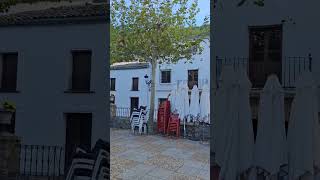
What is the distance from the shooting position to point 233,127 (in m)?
1.57

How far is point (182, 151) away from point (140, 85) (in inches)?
13.8

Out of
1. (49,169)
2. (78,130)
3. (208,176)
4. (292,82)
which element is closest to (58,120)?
(78,130)

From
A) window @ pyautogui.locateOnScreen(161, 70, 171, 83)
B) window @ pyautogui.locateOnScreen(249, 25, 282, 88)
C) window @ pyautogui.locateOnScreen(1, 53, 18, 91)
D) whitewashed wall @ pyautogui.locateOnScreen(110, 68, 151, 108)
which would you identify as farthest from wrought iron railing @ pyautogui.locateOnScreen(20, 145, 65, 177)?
window @ pyautogui.locateOnScreen(249, 25, 282, 88)

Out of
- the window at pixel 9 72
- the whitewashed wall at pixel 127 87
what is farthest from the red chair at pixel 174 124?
the window at pixel 9 72

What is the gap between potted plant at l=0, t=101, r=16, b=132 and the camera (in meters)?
1.89

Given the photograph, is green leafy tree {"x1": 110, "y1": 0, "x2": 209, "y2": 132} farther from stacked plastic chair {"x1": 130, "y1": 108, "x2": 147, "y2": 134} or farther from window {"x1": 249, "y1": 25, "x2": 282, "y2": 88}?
window {"x1": 249, "y1": 25, "x2": 282, "y2": 88}

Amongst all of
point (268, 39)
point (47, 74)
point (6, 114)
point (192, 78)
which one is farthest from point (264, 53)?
point (6, 114)

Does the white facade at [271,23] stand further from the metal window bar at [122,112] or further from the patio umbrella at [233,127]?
the metal window bar at [122,112]

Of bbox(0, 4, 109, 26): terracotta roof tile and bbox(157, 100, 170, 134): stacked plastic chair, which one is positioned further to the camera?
bbox(0, 4, 109, 26): terracotta roof tile

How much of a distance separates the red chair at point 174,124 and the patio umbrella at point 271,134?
341 millimetres

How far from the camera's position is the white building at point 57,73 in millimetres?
1733

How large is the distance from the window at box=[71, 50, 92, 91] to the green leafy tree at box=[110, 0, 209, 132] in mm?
243

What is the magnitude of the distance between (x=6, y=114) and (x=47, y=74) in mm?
308

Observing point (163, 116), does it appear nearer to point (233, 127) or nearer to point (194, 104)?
point (194, 104)
